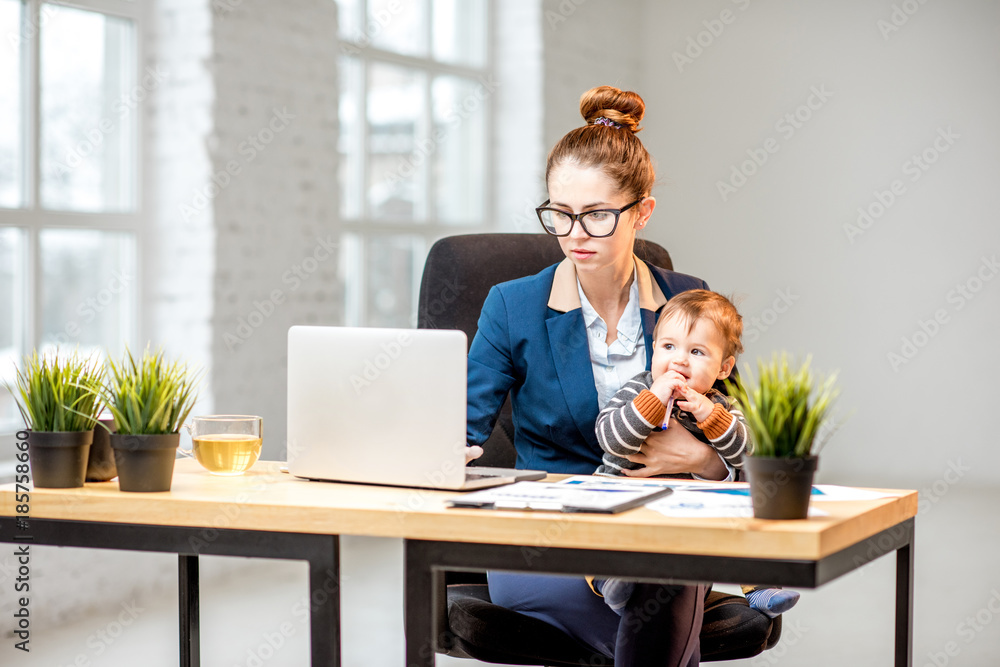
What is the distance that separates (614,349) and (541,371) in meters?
0.15

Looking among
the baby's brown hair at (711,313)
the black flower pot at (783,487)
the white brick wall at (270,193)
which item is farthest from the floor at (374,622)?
the black flower pot at (783,487)

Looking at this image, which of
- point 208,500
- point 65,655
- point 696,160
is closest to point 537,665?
point 208,500

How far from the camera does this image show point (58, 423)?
1566mm

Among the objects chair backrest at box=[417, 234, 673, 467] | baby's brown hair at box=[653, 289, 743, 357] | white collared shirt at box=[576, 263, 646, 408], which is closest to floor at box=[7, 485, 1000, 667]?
chair backrest at box=[417, 234, 673, 467]

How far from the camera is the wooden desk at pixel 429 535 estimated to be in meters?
1.24

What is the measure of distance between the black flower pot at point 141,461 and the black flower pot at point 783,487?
2.68ft

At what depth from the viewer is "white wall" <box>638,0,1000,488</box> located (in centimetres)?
605

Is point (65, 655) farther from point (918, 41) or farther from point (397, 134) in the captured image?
point (918, 41)

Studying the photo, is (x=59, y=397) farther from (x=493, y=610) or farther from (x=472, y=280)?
(x=472, y=280)

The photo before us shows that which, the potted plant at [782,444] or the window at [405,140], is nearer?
the potted plant at [782,444]

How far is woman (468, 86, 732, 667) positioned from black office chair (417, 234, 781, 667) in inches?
5.0

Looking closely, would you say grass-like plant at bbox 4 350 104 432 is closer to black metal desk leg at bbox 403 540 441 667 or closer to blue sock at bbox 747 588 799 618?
black metal desk leg at bbox 403 540 441 667

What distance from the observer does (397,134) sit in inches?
204

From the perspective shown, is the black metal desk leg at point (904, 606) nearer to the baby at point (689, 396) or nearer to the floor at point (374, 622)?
the baby at point (689, 396)
